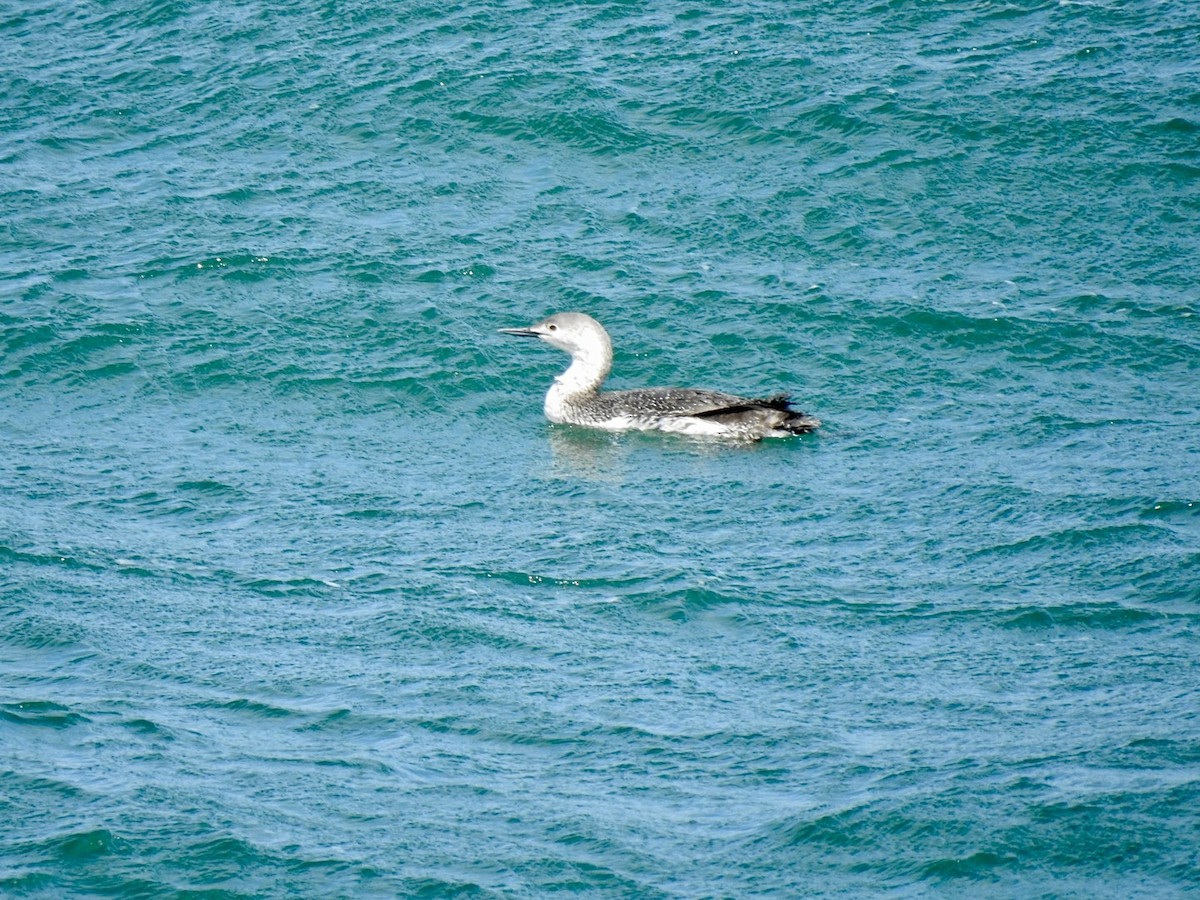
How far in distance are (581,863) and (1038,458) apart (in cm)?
543

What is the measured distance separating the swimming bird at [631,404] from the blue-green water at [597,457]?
0.28m

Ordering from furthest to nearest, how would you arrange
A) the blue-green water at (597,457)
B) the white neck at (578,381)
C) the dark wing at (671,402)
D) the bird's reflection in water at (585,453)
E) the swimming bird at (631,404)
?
1. the white neck at (578,381)
2. the dark wing at (671,402)
3. the swimming bird at (631,404)
4. the bird's reflection in water at (585,453)
5. the blue-green water at (597,457)

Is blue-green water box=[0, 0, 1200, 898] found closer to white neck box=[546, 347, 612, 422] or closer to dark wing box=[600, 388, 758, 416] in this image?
white neck box=[546, 347, 612, 422]

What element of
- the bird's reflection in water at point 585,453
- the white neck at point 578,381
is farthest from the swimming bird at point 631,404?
the bird's reflection in water at point 585,453

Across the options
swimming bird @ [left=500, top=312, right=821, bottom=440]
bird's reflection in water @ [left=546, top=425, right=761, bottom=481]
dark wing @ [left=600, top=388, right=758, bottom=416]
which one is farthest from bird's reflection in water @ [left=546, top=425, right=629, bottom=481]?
dark wing @ [left=600, top=388, right=758, bottom=416]

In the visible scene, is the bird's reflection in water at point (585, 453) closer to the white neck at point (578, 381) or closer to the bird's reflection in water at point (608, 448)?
the bird's reflection in water at point (608, 448)

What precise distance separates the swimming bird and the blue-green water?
10.9 inches

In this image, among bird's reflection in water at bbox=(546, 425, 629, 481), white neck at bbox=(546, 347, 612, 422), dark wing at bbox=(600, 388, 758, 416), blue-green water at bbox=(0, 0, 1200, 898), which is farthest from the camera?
white neck at bbox=(546, 347, 612, 422)

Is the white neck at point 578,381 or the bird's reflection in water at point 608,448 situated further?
the white neck at point 578,381

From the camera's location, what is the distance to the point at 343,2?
61.9 feet

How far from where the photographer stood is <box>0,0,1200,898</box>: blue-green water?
25.5 feet

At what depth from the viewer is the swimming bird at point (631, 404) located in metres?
12.5

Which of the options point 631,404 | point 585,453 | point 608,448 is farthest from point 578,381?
point 585,453

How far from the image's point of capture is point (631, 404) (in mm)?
13141
